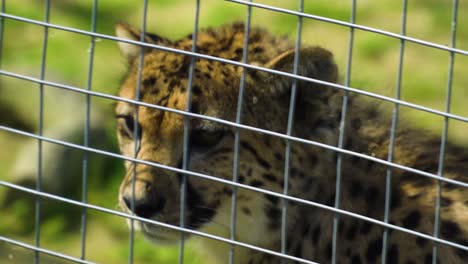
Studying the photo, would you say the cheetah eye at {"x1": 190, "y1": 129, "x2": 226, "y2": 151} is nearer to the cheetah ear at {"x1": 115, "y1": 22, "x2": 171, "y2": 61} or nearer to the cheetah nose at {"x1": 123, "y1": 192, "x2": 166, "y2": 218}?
the cheetah nose at {"x1": 123, "y1": 192, "x2": 166, "y2": 218}

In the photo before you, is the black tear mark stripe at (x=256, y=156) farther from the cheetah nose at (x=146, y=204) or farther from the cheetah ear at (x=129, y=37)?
the cheetah ear at (x=129, y=37)

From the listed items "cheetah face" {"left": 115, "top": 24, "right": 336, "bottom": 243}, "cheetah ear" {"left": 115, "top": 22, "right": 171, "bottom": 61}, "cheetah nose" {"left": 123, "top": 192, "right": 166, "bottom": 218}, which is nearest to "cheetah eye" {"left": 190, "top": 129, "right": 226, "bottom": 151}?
"cheetah face" {"left": 115, "top": 24, "right": 336, "bottom": 243}

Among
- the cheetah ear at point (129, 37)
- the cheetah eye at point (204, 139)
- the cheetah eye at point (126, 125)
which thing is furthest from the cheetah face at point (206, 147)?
the cheetah ear at point (129, 37)

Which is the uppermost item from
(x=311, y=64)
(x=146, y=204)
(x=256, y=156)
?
(x=311, y=64)

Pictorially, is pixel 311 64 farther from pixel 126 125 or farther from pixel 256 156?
pixel 126 125

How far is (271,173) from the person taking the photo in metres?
3.54

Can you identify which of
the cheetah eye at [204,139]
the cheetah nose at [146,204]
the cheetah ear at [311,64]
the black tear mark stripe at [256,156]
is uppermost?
the cheetah ear at [311,64]

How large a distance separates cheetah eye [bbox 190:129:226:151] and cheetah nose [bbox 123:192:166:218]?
0.23 metres

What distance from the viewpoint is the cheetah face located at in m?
3.41

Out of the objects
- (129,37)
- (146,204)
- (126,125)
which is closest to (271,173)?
(146,204)

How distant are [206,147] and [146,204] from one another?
0.94ft

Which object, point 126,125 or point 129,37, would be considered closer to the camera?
point 126,125

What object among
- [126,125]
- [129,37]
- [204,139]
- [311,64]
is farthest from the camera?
[129,37]

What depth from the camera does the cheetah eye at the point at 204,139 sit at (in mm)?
3488
